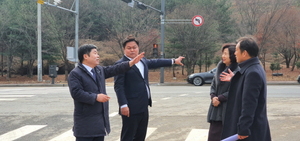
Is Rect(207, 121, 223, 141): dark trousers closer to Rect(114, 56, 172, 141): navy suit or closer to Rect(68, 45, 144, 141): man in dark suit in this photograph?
Rect(114, 56, 172, 141): navy suit

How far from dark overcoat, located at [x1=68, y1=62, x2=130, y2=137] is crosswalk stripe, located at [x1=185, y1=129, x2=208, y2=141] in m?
2.75

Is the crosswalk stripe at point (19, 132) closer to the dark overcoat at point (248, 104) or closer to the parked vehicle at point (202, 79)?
the dark overcoat at point (248, 104)

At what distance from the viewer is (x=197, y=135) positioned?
666cm

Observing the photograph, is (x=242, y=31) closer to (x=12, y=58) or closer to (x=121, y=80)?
(x=12, y=58)

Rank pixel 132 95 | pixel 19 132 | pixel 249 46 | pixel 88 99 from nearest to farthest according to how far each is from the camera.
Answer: pixel 249 46 → pixel 88 99 → pixel 132 95 → pixel 19 132

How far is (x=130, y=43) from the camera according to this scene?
15.3 feet

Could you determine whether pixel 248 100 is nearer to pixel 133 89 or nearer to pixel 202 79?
pixel 133 89

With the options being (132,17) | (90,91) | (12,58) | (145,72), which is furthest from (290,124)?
(12,58)

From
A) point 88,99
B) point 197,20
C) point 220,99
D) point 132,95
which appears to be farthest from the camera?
point 197,20

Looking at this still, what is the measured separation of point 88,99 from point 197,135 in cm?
341

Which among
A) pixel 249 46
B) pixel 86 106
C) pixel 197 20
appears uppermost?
pixel 197 20

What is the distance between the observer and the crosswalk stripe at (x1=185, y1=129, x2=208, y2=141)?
251 inches

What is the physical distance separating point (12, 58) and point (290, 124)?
100ft

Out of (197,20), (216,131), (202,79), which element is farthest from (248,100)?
(197,20)
